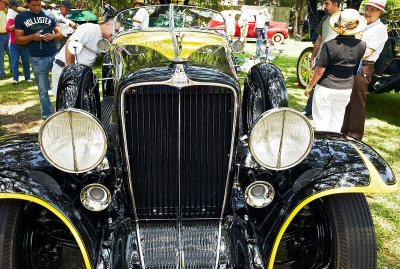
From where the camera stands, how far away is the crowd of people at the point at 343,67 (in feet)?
13.4

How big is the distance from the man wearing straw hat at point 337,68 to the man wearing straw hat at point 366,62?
0.86m

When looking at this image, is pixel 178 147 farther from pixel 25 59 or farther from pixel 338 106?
pixel 25 59

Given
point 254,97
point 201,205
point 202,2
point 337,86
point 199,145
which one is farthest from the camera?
point 202,2

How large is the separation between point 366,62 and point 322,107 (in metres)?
1.46

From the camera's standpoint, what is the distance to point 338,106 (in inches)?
175

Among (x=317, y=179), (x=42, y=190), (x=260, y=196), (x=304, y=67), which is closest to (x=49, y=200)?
(x=42, y=190)

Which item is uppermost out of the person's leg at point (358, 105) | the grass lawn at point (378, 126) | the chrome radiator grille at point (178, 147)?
the chrome radiator grille at point (178, 147)

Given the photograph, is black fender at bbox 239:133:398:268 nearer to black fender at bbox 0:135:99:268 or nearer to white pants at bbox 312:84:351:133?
black fender at bbox 0:135:99:268

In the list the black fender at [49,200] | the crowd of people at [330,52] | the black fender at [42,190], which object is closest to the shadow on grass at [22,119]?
the crowd of people at [330,52]

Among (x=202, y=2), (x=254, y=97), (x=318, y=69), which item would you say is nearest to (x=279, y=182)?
(x=254, y=97)

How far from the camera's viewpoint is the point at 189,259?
2273mm

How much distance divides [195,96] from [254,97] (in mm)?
1822

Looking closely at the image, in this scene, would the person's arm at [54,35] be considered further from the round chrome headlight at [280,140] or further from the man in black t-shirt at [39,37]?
the round chrome headlight at [280,140]

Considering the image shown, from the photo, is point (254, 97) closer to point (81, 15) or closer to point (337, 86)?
point (337, 86)
